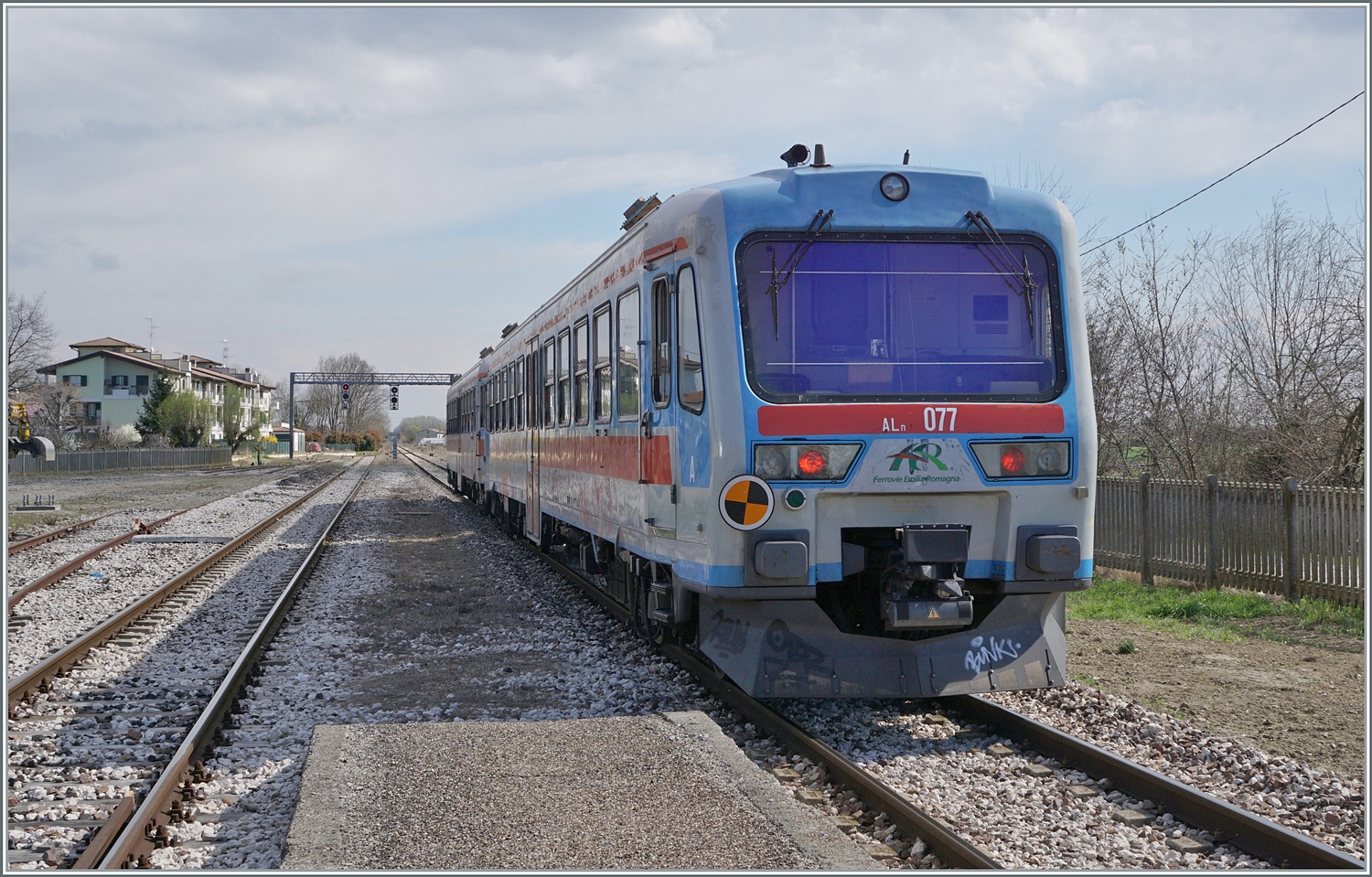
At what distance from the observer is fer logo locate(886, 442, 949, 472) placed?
6004 mm

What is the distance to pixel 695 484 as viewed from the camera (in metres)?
6.23

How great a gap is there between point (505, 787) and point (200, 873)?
1205 mm

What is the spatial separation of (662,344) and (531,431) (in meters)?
6.36

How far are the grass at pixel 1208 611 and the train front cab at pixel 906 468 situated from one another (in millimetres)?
3848

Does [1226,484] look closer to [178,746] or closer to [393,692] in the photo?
[393,692]

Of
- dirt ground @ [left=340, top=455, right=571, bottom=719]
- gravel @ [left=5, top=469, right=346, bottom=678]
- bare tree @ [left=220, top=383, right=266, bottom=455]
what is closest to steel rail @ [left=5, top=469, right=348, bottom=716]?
gravel @ [left=5, top=469, right=346, bottom=678]

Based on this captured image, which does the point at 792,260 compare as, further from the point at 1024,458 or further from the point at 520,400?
the point at 520,400

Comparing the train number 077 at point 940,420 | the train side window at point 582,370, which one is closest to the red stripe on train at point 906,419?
the train number 077 at point 940,420

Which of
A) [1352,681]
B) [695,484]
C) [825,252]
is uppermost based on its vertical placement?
[825,252]

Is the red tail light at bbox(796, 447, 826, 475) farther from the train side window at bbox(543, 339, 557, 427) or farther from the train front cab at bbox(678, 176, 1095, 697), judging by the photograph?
the train side window at bbox(543, 339, 557, 427)

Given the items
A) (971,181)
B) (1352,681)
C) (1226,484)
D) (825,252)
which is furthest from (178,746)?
(1226,484)

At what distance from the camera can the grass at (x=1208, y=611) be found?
9.33m

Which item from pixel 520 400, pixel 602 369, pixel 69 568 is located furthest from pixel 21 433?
pixel 602 369

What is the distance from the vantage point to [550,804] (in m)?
4.49
